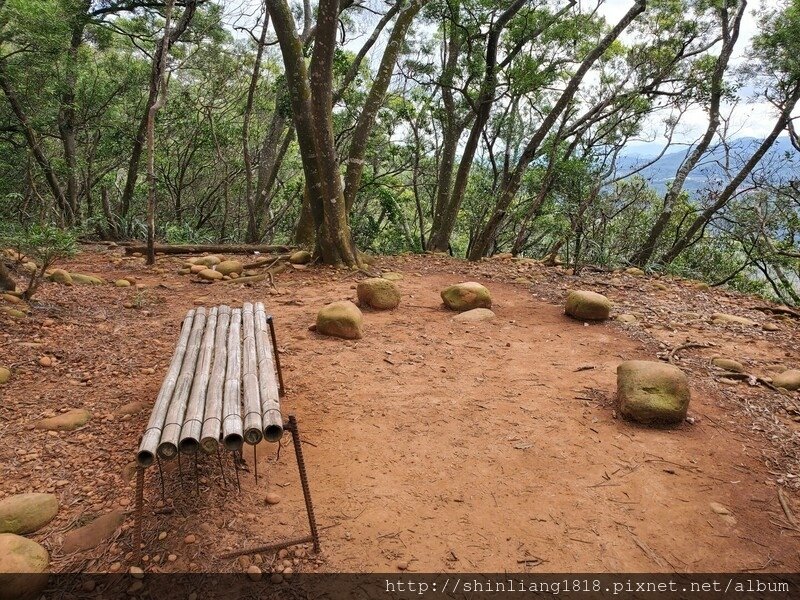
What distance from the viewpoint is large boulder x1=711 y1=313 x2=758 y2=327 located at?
5188 mm

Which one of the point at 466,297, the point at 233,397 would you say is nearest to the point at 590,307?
the point at 466,297

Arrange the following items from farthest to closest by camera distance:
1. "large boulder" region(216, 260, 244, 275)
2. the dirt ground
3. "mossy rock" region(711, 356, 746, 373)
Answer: "large boulder" region(216, 260, 244, 275), "mossy rock" region(711, 356, 746, 373), the dirt ground

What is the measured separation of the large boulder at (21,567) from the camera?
1.73 m

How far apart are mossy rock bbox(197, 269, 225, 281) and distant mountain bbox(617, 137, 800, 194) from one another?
29.3ft

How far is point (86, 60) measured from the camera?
9070 mm

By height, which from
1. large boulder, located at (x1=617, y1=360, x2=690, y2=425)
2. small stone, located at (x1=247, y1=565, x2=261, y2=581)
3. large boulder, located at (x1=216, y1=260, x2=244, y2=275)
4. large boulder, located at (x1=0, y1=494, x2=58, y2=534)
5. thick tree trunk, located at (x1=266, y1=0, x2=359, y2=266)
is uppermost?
thick tree trunk, located at (x1=266, y1=0, x2=359, y2=266)

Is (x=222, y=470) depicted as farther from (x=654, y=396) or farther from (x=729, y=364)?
(x=729, y=364)

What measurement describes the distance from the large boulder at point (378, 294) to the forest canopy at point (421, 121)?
165 cm

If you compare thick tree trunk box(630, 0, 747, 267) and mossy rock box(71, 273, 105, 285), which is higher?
thick tree trunk box(630, 0, 747, 267)

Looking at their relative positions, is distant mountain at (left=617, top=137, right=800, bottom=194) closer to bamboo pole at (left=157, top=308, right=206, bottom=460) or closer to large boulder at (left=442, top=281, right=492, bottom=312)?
large boulder at (left=442, top=281, right=492, bottom=312)

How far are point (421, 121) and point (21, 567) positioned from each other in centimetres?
1079

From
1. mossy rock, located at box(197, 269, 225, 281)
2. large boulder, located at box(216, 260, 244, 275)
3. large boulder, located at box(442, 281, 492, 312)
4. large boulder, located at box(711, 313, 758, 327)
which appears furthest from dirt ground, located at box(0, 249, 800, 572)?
large boulder, located at box(216, 260, 244, 275)

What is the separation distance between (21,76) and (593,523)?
33.6 feet

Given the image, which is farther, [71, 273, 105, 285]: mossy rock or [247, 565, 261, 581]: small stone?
[71, 273, 105, 285]: mossy rock
